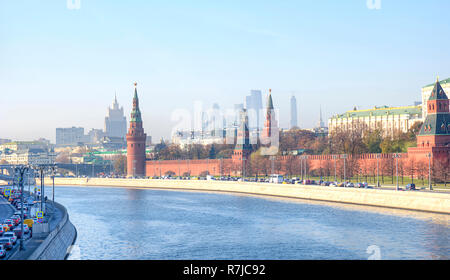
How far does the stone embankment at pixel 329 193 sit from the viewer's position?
40562 millimetres

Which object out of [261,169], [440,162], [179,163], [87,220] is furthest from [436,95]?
[179,163]

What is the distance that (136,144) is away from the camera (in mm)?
108188

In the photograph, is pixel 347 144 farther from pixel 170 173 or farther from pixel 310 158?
pixel 170 173

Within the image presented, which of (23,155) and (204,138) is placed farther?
(204,138)

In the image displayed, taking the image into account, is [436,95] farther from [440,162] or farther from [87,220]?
[87,220]

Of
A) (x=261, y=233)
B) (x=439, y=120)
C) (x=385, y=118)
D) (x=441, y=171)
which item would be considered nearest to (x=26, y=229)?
(x=261, y=233)

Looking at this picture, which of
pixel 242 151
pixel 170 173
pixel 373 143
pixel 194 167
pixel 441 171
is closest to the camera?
pixel 441 171

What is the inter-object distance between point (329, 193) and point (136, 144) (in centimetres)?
6049

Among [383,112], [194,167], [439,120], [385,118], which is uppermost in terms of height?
[383,112]

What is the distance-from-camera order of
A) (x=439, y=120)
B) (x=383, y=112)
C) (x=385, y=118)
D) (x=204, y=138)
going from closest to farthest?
(x=439, y=120)
(x=385, y=118)
(x=383, y=112)
(x=204, y=138)

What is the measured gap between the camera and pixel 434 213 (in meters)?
39.3

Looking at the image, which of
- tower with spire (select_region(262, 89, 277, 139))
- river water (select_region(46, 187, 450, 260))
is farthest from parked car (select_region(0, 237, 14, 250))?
tower with spire (select_region(262, 89, 277, 139))

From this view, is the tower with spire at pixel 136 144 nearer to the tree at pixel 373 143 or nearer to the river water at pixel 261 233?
the tree at pixel 373 143
